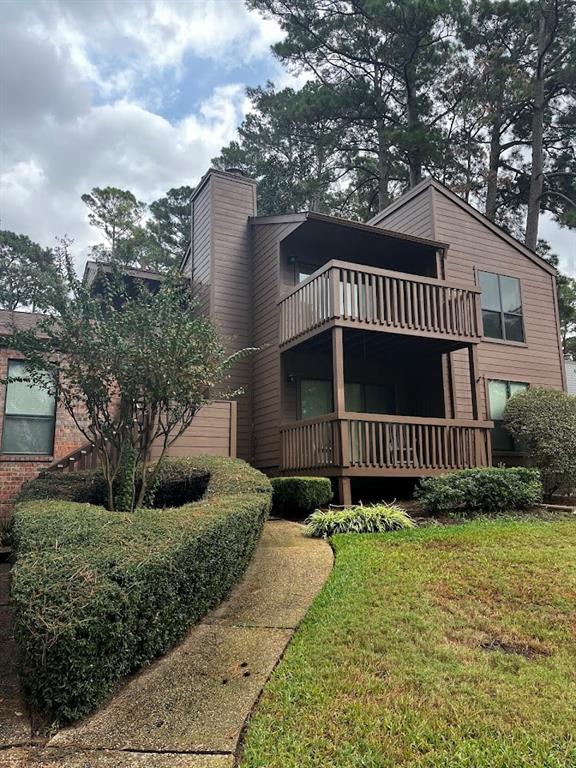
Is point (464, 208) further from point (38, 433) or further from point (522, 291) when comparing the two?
point (38, 433)

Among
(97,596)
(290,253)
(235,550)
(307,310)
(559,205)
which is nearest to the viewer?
(97,596)

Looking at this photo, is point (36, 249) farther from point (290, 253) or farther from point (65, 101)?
point (290, 253)

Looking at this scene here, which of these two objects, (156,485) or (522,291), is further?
(522,291)

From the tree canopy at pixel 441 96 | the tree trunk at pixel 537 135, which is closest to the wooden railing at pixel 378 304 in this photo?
the tree trunk at pixel 537 135

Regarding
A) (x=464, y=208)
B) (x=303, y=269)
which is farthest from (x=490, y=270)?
(x=303, y=269)

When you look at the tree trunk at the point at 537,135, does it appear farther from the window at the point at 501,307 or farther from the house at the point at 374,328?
the window at the point at 501,307

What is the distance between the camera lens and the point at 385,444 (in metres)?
9.65

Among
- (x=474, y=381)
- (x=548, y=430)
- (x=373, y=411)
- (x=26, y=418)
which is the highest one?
(x=474, y=381)

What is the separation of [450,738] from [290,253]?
10.6 m

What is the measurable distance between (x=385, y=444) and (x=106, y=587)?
23.1 feet

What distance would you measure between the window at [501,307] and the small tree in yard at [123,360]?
9.07 meters

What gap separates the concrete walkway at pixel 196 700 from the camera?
2600 mm

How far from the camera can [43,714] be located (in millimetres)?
2846

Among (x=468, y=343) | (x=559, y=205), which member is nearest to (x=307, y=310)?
(x=468, y=343)
